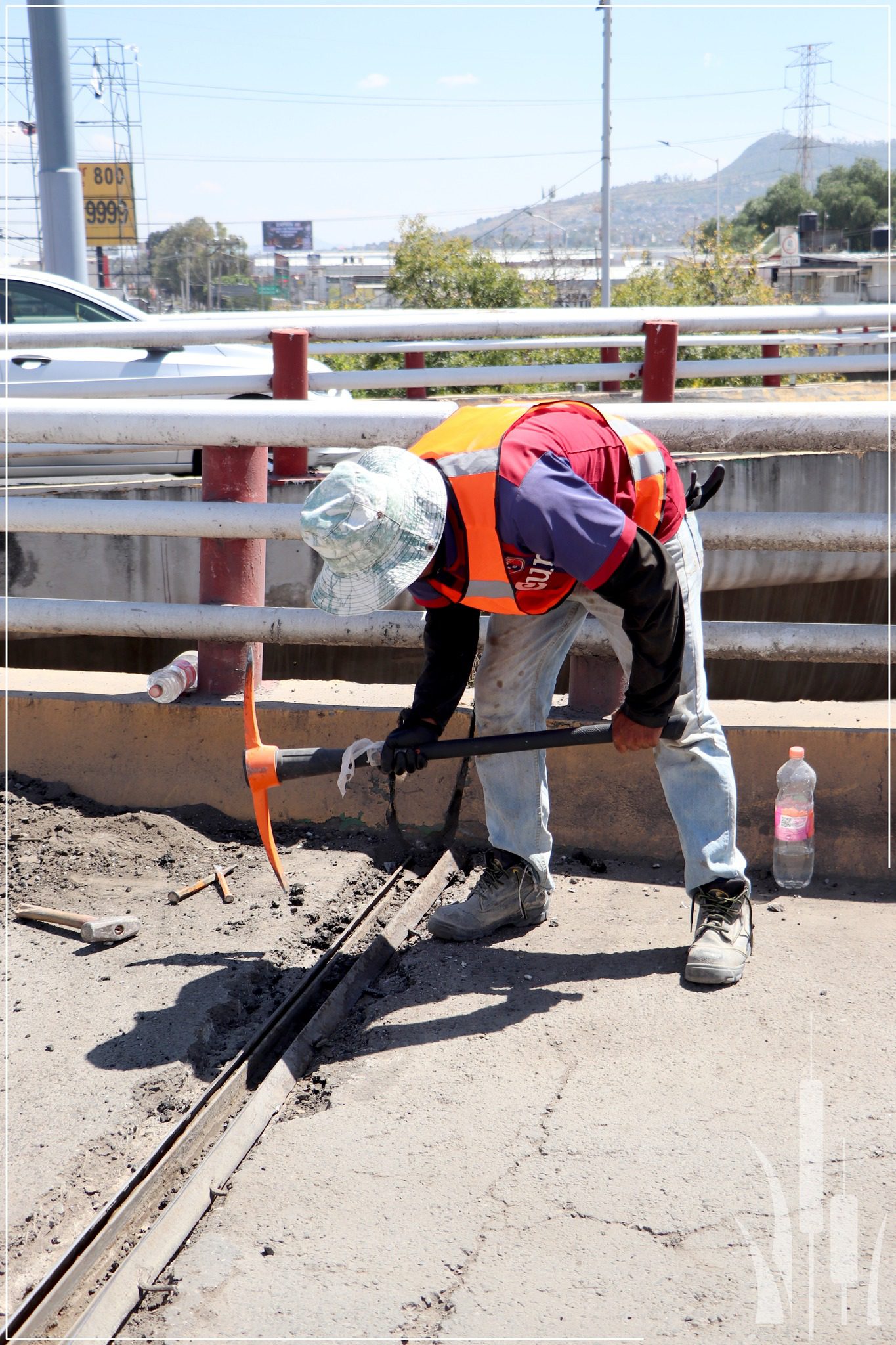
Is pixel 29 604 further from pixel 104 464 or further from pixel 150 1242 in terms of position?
pixel 104 464

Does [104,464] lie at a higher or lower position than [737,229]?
lower

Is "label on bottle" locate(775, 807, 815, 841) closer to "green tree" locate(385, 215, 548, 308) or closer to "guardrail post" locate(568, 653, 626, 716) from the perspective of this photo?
"guardrail post" locate(568, 653, 626, 716)

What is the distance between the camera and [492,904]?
11.0 ft

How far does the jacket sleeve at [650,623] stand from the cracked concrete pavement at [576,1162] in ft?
2.49

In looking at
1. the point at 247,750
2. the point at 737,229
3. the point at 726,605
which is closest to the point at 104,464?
the point at 726,605

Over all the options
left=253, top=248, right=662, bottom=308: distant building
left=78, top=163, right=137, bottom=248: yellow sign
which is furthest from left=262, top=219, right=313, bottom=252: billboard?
left=78, top=163, right=137, bottom=248: yellow sign

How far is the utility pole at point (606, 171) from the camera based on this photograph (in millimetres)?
28500

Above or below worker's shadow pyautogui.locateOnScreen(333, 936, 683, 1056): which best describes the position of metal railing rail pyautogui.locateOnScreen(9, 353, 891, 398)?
above

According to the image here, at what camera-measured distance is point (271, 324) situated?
6.19 metres

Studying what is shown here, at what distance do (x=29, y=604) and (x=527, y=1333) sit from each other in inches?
112

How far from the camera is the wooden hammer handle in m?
3.30

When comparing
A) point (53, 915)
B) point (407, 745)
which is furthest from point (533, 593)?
point (53, 915)

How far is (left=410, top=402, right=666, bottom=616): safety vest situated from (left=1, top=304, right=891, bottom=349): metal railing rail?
2.32 metres

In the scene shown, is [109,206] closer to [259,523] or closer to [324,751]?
[259,523]
